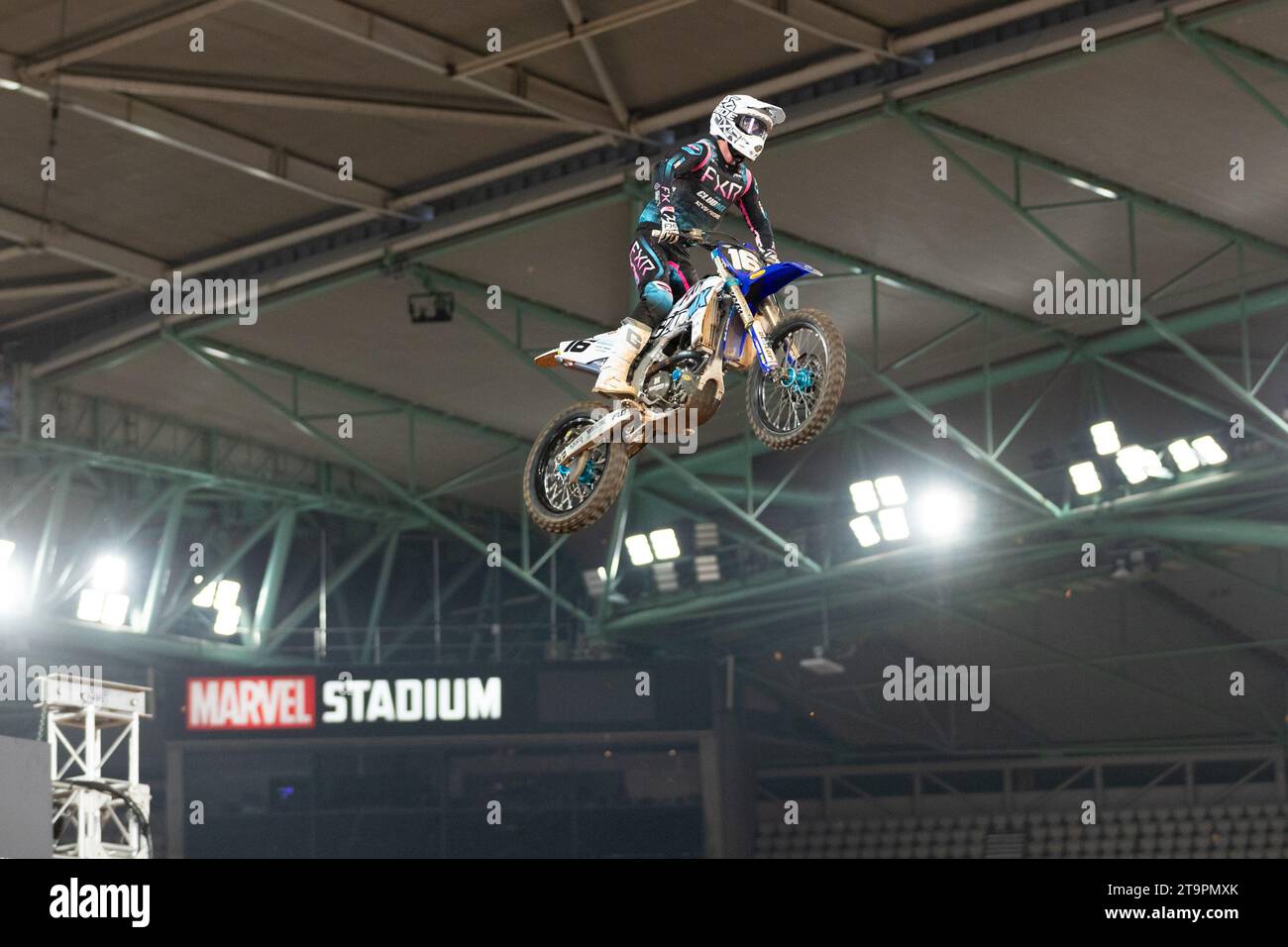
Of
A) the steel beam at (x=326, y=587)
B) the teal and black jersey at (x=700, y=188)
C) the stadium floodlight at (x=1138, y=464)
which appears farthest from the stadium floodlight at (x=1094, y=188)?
the steel beam at (x=326, y=587)

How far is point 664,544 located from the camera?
35062mm

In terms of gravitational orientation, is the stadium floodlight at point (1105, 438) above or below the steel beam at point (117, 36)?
below

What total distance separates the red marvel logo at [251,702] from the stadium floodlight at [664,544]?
Answer: 7411mm

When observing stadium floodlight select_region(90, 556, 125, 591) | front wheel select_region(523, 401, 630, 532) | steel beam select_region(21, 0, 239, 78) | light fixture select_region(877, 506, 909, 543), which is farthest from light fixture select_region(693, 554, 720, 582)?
front wheel select_region(523, 401, 630, 532)

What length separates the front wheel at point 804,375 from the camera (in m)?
14.1

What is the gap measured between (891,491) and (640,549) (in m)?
5.38

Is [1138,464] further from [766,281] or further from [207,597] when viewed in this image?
[207,597]

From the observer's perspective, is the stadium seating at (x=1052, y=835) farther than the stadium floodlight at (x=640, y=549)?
Yes

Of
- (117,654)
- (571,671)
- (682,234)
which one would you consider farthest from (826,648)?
(682,234)

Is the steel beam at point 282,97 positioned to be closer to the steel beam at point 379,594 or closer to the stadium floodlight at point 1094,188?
the stadium floodlight at point 1094,188

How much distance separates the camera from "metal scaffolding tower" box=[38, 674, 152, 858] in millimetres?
24891

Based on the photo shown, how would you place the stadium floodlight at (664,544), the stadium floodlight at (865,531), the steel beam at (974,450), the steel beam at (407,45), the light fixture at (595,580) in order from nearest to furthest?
the steel beam at (407,45)
the steel beam at (974,450)
the stadium floodlight at (865,531)
the stadium floodlight at (664,544)
the light fixture at (595,580)

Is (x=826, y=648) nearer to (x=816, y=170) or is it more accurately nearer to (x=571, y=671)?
(x=571, y=671)
